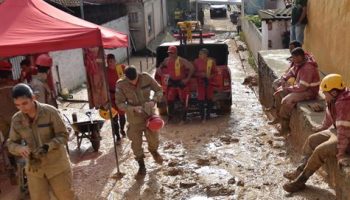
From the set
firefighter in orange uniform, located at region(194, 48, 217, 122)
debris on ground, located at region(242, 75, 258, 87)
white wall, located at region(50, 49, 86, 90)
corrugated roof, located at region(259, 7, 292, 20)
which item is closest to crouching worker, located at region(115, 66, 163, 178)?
firefighter in orange uniform, located at region(194, 48, 217, 122)

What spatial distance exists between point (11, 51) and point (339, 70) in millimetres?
6276

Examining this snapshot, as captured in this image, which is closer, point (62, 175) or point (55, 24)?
point (62, 175)

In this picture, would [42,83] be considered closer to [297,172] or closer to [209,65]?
[209,65]

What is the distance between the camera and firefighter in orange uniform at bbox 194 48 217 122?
969 centimetres

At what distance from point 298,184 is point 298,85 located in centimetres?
238

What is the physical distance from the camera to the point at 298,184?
5.91 m

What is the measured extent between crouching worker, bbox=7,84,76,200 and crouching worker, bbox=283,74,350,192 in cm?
318

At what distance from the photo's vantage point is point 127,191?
6512 mm

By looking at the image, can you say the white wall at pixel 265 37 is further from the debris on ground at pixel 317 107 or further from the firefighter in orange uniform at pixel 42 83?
the firefighter in orange uniform at pixel 42 83

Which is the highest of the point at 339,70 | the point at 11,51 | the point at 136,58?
the point at 11,51

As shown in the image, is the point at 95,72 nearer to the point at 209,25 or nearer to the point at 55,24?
the point at 55,24

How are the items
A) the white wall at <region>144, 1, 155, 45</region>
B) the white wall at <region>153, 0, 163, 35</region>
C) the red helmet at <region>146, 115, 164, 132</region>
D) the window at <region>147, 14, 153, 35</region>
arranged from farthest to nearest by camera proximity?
1. the white wall at <region>153, 0, 163, 35</region>
2. the window at <region>147, 14, 153, 35</region>
3. the white wall at <region>144, 1, 155, 45</region>
4. the red helmet at <region>146, 115, 164, 132</region>

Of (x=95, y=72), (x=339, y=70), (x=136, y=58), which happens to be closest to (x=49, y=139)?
(x=95, y=72)

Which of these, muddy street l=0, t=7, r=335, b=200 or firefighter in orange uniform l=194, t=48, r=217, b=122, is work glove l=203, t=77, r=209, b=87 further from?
muddy street l=0, t=7, r=335, b=200
